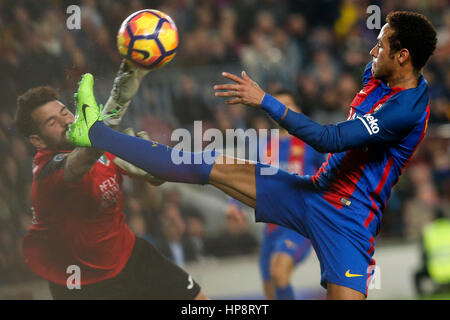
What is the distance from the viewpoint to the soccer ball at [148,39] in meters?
3.42

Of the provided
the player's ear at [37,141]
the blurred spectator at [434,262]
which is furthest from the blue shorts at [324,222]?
the blurred spectator at [434,262]

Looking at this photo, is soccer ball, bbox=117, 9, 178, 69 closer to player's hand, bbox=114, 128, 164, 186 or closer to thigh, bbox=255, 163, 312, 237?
player's hand, bbox=114, 128, 164, 186

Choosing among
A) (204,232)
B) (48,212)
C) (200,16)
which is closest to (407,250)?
(204,232)

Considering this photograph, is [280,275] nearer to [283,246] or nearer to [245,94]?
[283,246]

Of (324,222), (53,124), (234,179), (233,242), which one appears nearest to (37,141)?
(53,124)

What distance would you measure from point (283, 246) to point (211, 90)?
9.10 feet

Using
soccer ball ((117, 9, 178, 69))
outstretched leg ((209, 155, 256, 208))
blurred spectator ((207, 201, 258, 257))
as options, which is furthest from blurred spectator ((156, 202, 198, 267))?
soccer ball ((117, 9, 178, 69))

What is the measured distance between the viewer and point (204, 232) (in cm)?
689

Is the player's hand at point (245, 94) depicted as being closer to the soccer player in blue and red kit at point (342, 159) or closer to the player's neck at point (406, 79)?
the soccer player in blue and red kit at point (342, 159)

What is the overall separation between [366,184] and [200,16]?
204 inches

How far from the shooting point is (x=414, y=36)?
3217 mm

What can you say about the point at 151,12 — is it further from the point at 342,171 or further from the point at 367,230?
the point at 367,230

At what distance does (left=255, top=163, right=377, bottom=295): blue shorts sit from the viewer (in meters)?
3.27

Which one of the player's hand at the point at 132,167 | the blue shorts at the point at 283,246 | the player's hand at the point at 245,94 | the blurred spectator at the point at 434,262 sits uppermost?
the player's hand at the point at 245,94
